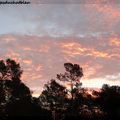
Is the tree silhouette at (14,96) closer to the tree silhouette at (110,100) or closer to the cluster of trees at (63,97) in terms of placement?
the cluster of trees at (63,97)

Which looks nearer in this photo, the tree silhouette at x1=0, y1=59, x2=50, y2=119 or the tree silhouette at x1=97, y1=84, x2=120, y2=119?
the tree silhouette at x1=0, y1=59, x2=50, y2=119

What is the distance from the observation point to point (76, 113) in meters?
106

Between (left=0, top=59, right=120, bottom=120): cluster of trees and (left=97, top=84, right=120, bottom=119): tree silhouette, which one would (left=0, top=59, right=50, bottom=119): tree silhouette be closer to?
(left=0, top=59, right=120, bottom=120): cluster of trees

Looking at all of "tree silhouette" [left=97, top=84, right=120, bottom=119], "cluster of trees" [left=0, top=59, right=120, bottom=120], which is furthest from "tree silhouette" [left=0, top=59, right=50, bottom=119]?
"tree silhouette" [left=97, top=84, right=120, bottom=119]

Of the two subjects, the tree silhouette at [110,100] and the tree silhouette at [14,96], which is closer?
the tree silhouette at [14,96]

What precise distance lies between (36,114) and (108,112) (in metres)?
22.9

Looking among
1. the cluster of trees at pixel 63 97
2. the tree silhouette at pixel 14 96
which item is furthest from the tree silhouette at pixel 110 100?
the tree silhouette at pixel 14 96

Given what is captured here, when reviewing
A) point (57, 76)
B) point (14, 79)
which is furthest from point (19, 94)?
point (57, 76)

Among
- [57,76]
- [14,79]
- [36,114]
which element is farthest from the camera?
[57,76]

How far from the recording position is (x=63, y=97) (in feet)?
365

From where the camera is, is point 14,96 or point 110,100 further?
point 110,100

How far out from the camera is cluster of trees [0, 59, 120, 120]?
100750mm

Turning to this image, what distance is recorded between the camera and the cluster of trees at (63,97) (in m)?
101

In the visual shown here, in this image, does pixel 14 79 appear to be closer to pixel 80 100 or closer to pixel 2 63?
pixel 2 63
